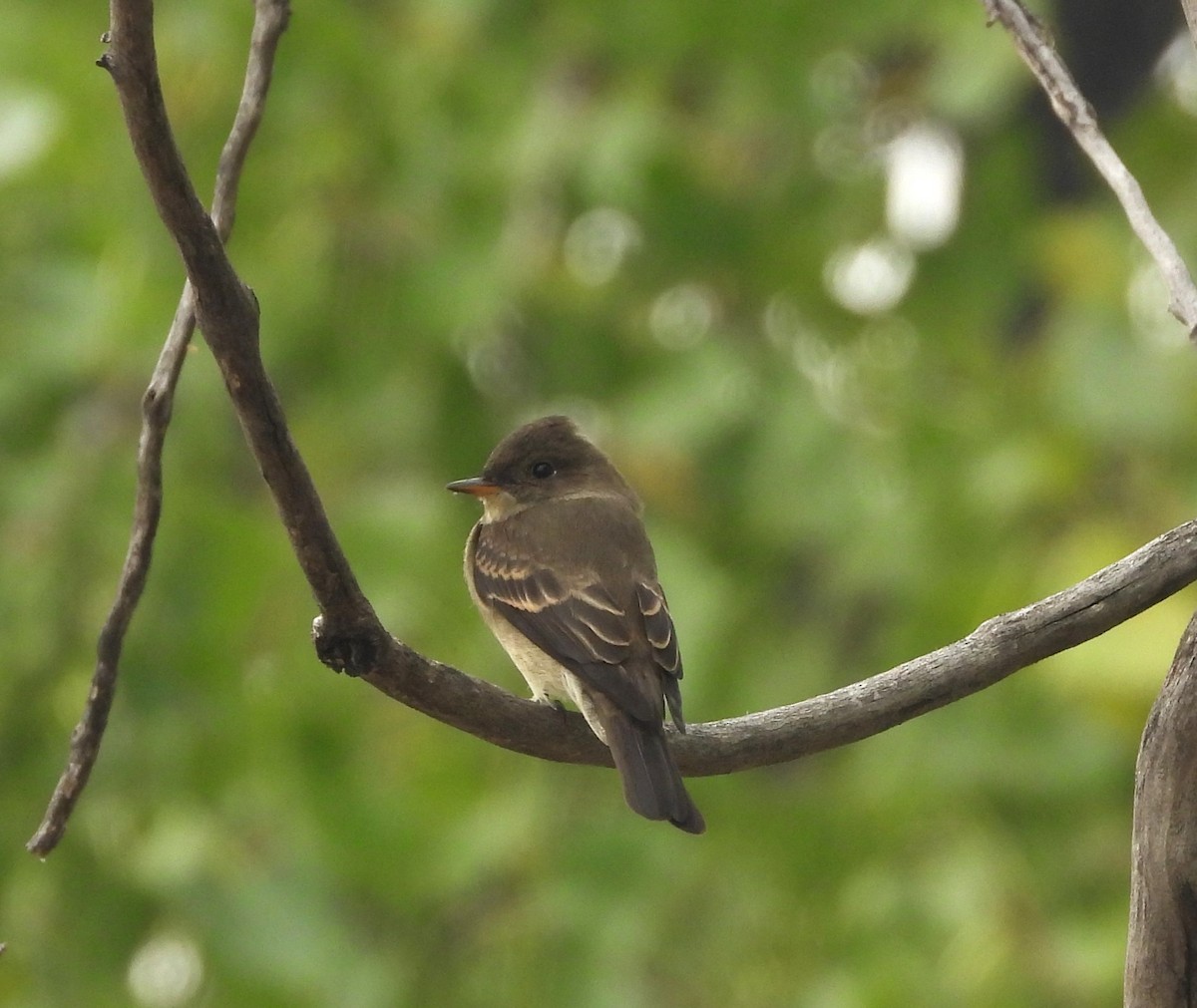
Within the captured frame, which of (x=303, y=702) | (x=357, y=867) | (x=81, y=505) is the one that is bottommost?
(x=357, y=867)

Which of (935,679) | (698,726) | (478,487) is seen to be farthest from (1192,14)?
(478,487)

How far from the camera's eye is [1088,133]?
278cm

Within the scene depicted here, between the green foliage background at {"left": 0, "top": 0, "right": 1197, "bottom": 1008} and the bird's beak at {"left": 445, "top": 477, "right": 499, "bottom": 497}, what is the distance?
66cm

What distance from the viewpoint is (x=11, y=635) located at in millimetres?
4957

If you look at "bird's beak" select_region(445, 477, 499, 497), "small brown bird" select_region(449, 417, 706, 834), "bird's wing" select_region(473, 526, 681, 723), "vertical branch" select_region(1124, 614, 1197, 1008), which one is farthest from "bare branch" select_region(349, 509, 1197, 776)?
"bird's beak" select_region(445, 477, 499, 497)

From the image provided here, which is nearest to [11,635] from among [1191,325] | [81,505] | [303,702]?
[81,505]

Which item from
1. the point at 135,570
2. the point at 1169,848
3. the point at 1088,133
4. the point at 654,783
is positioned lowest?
the point at 1169,848

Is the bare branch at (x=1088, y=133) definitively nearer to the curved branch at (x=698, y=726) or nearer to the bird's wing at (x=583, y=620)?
the curved branch at (x=698, y=726)

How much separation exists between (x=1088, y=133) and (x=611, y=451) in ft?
12.1

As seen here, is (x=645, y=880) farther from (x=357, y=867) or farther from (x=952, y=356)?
(x=952, y=356)

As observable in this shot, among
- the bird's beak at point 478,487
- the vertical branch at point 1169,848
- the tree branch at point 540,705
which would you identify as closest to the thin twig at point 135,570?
the tree branch at point 540,705

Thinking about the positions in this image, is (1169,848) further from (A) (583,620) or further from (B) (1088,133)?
(A) (583,620)

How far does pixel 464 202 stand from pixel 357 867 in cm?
226

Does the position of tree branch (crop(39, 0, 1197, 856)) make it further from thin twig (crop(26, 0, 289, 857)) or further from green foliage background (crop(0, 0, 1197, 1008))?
green foliage background (crop(0, 0, 1197, 1008))
